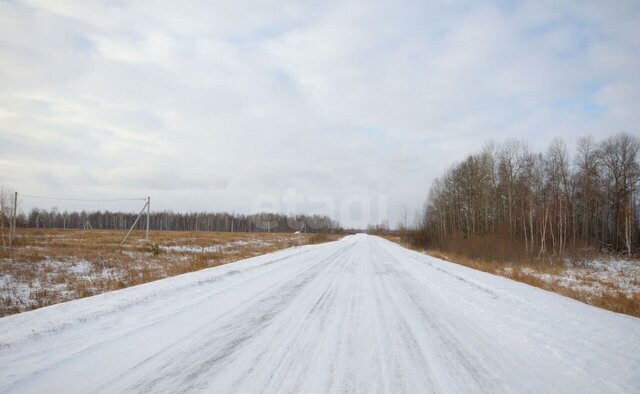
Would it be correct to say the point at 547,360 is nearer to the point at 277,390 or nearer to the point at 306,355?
the point at 306,355

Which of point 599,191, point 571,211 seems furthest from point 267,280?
point 599,191

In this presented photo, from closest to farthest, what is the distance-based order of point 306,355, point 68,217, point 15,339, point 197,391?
1. point 197,391
2. point 306,355
3. point 15,339
4. point 68,217

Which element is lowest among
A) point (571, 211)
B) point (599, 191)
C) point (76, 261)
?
point (76, 261)

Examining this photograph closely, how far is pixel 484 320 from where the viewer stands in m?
6.04

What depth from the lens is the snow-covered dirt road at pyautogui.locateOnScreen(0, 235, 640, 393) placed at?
3.33 m

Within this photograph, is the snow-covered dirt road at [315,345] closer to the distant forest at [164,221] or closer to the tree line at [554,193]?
the tree line at [554,193]

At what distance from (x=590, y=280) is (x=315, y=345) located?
1736 centimetres

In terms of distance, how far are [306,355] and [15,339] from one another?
4179 mm

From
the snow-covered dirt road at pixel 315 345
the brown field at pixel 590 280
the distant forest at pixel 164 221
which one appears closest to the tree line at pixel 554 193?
the brown field at pixel 590 280

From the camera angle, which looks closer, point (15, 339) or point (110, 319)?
point (15, 339)

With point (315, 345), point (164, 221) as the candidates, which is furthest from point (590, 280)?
point (164, 221)

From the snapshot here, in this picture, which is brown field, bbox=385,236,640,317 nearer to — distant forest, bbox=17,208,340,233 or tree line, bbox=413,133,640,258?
tree line, bbox=413,133,640,258

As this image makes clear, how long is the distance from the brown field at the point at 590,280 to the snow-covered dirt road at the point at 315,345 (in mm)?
2337

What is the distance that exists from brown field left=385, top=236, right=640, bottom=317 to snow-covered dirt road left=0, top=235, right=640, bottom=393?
234 centimetres
